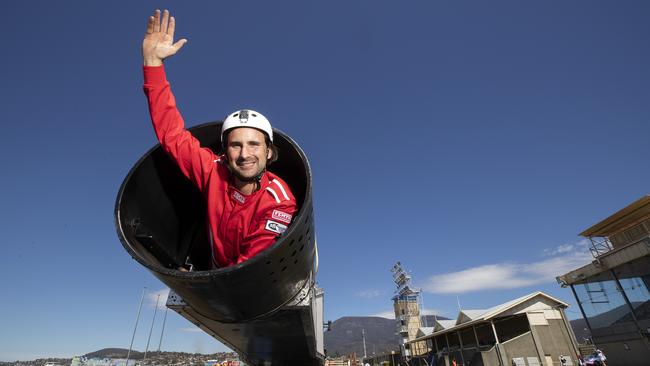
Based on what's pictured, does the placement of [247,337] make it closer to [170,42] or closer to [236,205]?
[236,205]

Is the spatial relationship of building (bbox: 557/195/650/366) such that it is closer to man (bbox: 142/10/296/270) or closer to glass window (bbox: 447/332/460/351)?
glass window (bbox: 447/332/460/351)

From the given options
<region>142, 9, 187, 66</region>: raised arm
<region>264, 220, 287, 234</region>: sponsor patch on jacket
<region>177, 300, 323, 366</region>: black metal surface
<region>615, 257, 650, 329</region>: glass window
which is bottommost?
<region>177, 300, 323, 366</region>: black metal surface

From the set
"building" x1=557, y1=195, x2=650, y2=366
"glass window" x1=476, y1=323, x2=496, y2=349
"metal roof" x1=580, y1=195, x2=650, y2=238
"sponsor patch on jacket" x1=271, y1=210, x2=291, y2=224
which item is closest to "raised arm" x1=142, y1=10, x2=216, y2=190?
"sponsor patch on jacket" x1=271, y1=210, x2=291, y2=224

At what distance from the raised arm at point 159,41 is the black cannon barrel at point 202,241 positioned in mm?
595

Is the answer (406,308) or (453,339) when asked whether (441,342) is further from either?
(406,308)

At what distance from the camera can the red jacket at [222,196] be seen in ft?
6.34

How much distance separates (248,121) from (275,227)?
833 mm

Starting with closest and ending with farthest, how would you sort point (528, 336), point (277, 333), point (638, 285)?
point (277, 333)
point (638, 285)
point (528, 336)

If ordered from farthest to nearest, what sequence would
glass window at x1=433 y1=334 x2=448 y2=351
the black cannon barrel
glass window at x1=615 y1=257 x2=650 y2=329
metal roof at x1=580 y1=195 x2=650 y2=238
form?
glass window at x1=433 y1=334 x2=448 y2=351
metal roof at x1=580 y1=195 x2=650 y2=238
glass window at x1=615 y1=257 x2=650 y2=329
the black cannon barrel

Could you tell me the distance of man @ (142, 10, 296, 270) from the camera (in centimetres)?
204

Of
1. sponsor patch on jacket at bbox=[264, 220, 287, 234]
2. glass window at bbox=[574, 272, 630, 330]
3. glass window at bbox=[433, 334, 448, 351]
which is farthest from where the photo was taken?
glass window at bbox=[433, 334, 448, 351]

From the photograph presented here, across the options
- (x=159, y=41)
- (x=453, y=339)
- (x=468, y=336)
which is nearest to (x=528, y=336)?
(x=468, y=336)

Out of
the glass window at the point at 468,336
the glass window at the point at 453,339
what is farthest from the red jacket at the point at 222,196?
the glass window at the point at 453,339

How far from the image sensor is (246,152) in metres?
2.20
